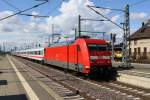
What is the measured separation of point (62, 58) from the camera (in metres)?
35.4

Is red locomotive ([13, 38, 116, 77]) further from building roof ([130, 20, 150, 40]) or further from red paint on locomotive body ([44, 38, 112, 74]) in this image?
building roof ([130, 20, 150, 40])

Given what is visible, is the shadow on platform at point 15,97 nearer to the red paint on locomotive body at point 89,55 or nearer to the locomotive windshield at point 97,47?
the red paint on locomotive body at point 89,55

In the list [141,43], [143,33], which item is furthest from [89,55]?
[143,33]

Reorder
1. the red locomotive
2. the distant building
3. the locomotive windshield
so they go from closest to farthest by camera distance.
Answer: the red locomotive, the locomotive windshield, the distant building

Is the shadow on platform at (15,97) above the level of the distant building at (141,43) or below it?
below

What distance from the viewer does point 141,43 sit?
2997 inches

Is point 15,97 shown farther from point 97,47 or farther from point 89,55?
point 97,47

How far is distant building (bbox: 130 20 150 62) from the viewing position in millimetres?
71938

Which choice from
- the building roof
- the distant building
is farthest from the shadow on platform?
the building roof

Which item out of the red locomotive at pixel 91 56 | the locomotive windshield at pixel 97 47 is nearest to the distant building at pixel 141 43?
the red locomotive at pixel 91 56

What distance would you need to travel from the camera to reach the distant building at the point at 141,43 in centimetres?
7194

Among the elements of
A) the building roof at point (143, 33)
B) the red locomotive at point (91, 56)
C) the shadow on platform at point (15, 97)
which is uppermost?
the building roof at point (143, 33)

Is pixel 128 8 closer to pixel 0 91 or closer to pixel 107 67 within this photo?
pixel 107 67

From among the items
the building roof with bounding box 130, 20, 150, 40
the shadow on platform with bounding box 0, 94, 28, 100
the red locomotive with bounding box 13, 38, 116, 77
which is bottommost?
the shadow on platform with bounding box 0, 94, 28, 100
